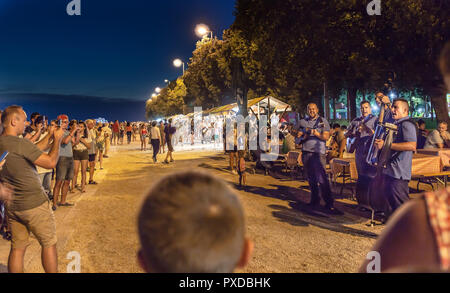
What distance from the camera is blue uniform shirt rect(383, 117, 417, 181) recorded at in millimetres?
4965

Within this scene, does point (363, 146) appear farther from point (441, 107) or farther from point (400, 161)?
point (441, 107)

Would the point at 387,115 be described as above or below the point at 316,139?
above

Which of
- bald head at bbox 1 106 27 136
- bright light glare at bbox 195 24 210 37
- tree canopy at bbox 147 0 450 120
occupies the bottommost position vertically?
bald head at bbox 1 106 27 136

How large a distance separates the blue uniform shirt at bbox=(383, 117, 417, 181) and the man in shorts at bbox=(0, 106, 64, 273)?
4095mm

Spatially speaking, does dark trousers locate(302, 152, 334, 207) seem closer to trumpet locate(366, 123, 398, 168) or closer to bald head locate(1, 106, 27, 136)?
trumpet locate(366, 123, 398, 168)

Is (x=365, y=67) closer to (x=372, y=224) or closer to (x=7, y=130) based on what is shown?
(x=372, y=224)

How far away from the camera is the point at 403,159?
16.4ft

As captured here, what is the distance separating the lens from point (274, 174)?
1266 centimetres

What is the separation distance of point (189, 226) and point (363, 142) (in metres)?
6.36

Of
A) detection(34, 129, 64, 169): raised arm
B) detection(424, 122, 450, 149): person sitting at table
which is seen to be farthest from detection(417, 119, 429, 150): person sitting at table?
detection(34, 129, 64, 169): raised arm

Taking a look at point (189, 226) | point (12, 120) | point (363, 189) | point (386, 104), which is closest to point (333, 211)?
point (363, 189)

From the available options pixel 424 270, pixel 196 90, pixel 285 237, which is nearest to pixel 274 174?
pixel 285 237

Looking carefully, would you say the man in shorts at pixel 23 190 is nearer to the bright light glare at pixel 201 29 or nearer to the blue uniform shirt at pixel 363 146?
the blue uniform shirt at pixel 363 146

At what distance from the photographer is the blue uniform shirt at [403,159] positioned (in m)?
4.96
